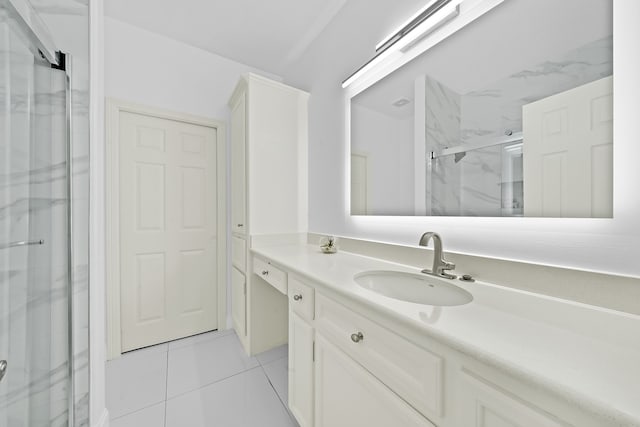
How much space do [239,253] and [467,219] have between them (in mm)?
1707

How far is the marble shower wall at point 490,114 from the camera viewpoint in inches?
28.5

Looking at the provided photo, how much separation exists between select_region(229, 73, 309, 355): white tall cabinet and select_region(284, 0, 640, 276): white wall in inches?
5.4

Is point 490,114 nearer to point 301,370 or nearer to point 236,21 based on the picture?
point 301,370

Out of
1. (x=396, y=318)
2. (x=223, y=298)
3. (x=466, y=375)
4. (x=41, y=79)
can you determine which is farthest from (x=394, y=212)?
(x=223, y=298)

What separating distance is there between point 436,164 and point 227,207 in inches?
74.4

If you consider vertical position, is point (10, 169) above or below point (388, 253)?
above

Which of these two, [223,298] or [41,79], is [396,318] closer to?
[41,79]

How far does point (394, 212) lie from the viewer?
1.35m

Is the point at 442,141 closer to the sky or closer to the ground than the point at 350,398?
closer to the sky

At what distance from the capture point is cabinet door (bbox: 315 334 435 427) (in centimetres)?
64

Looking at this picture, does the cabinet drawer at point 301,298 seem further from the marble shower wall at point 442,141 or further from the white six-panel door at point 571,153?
the white six-panel door at point 571,153

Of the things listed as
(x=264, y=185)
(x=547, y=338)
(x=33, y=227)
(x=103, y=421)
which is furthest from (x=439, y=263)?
(x=103, y=421)

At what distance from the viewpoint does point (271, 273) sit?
1458 mm

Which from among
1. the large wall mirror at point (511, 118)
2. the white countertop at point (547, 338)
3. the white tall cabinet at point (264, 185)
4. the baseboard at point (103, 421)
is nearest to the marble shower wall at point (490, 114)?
the large wall mirror at point (511, 118)
